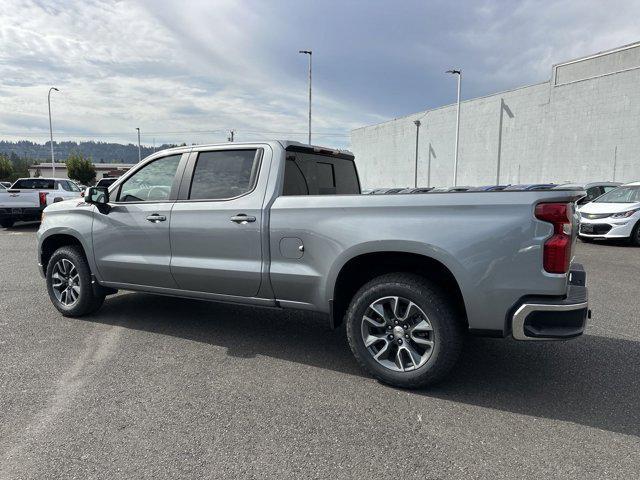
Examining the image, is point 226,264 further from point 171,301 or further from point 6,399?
point 171,301

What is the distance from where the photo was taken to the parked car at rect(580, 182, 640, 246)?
37.5 ft

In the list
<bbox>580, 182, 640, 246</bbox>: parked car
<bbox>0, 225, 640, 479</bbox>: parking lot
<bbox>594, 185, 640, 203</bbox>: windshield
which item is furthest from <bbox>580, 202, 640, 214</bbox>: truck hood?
<bbox>0, 225, 640, 479</bbox>: parking lot

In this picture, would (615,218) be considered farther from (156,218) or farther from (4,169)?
(4,169)

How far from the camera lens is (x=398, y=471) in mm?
2564

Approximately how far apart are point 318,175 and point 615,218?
9.90m

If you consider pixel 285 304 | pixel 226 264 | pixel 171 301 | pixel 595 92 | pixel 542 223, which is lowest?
pixel 171 301

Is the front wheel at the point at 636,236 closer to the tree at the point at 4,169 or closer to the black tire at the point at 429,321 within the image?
the black tire at the point at 429,321

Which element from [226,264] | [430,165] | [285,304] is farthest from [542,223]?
[430,165]

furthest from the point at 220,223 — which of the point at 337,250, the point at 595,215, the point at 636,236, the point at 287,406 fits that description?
the point at 636,236

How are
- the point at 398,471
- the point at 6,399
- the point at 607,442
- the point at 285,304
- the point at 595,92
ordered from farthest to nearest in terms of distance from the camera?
the point at 595,92 < the point at 285,304 < the point at 6,399 < the point at 607,442 < the point at 398,471

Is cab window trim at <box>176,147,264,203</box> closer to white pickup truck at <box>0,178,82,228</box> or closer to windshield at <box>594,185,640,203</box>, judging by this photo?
windshield at <box>594,185,640,203</box>

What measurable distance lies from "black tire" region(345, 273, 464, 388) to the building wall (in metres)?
22.1

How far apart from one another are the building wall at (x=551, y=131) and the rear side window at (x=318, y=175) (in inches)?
819

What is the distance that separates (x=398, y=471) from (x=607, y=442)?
1.31m
